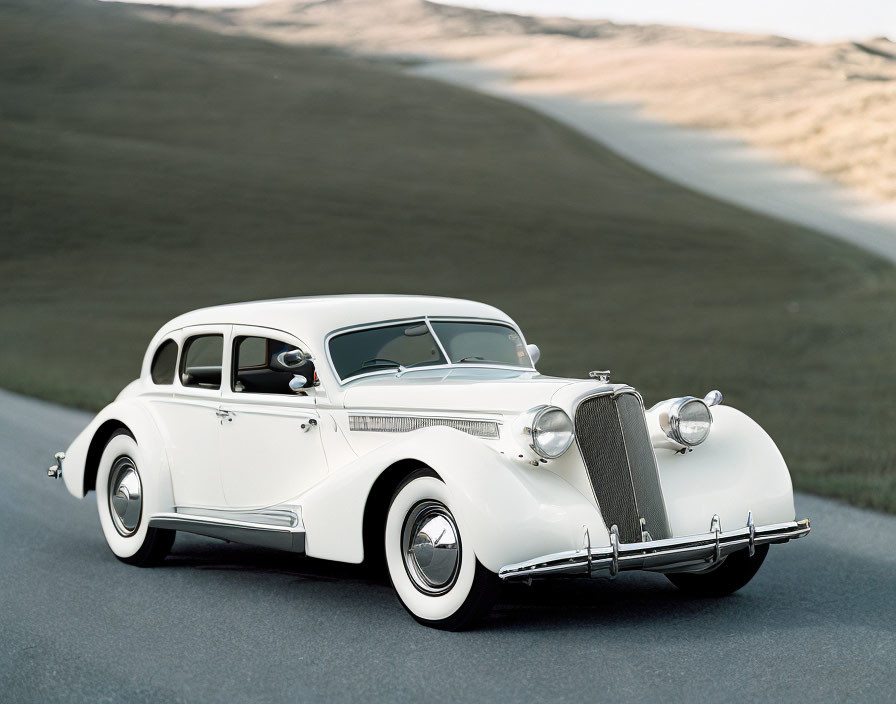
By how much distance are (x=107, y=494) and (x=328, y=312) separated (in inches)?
89.7

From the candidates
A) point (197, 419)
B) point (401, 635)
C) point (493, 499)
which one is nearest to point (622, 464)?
point (493, 499)

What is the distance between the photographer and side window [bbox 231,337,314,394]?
7422 millimetres

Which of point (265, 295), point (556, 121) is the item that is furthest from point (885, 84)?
point (265, 295)

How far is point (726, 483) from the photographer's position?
20.6ft

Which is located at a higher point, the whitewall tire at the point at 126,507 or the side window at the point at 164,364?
the side window at the point at 164,364

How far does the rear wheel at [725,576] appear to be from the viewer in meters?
6.50

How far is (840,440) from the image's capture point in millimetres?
13859

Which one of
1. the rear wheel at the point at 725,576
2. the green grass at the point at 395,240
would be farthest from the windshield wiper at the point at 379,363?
the green grass at the point at 395,240

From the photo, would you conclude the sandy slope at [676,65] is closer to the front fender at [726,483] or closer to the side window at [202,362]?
the front fender at [726,483]

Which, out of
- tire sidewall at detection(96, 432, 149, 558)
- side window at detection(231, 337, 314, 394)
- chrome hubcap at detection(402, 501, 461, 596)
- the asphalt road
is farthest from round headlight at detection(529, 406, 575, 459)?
tire sidewall at detection(96, 432, 149, 558)

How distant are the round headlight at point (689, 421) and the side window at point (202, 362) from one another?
3.12m

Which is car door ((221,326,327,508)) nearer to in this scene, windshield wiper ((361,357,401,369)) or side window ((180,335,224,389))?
side window ((180,335,224,389))

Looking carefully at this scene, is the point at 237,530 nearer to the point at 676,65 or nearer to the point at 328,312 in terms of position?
the point at 328,312

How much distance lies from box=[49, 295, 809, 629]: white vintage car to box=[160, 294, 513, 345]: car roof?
0.6 inches
